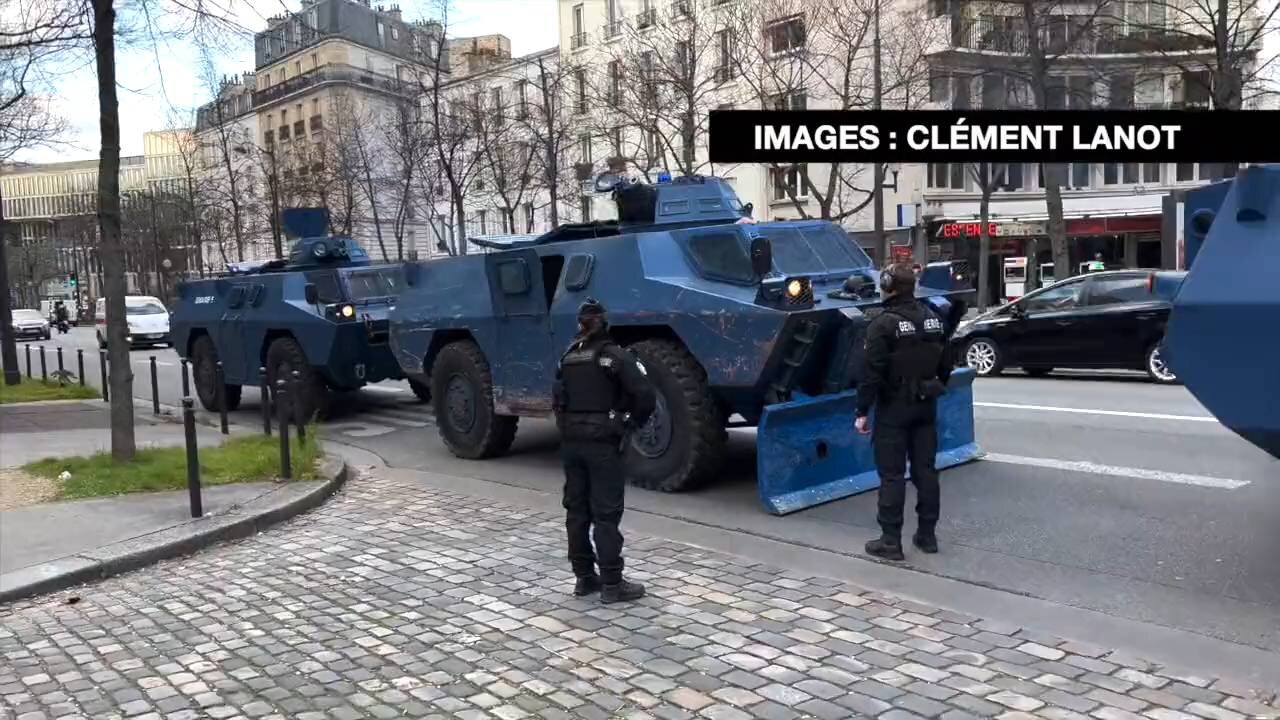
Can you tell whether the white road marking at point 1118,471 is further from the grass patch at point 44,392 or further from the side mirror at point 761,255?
the grass patch at point 44,392

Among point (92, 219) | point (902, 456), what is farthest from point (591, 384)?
point (92, 219)

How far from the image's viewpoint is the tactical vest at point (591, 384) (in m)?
5.59

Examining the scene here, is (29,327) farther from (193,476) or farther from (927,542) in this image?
(927,542)

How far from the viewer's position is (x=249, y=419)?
14.9 metres

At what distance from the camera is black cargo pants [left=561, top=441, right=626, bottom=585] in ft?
18.4

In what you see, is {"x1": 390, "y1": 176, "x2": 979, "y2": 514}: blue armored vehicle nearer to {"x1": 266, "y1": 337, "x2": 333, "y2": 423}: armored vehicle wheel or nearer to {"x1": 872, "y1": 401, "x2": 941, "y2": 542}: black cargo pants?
{"x1": 872, "y1": 401, "x2": 941, "y2": 542}: black cargo pants

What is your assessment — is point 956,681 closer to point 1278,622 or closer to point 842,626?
point 842,626

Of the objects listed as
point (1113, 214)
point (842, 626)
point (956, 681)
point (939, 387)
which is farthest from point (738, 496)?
point (1113, 214)

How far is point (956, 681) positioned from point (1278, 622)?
70.4 inches

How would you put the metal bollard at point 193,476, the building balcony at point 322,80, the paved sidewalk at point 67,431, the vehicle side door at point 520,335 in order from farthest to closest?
the building balcony at point 322,80 < the paved sidewalk at point 67,431 < the vehicle side door at point 520,335 < the metal bollard at point 193,476

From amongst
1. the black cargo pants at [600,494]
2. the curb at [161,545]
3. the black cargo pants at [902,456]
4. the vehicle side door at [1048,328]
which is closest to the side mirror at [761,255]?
the black cargo pants at [902,456]

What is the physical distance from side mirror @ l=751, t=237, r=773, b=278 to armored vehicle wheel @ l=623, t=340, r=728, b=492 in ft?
3.03

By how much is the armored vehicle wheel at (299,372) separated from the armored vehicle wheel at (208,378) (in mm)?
2146
